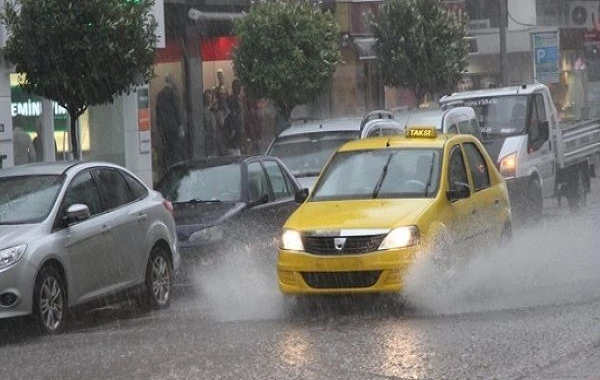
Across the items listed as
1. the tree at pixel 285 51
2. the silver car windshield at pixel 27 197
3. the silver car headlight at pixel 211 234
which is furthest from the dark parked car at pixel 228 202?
the tree at pixel 285 51

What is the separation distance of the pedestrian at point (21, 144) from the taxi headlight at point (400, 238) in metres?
11.4

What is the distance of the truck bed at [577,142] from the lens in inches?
941

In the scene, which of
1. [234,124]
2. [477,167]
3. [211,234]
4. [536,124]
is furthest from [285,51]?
[477,167]

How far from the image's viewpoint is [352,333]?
11266 millimetres

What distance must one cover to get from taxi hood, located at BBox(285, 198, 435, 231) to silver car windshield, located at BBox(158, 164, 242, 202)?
336cm

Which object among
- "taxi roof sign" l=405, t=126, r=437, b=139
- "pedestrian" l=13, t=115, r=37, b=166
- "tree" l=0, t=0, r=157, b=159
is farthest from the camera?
"pedestrian" l=13, t=115, r=37, b=166

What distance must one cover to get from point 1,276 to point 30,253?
356mm

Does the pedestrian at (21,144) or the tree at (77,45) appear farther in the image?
the pedestrian at (21,144)

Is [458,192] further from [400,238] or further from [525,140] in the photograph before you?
[525,140]

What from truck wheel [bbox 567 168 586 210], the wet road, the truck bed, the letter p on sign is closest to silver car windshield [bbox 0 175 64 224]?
the wet road

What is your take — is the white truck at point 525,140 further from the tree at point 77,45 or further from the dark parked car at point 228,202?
the tree at point 77,45

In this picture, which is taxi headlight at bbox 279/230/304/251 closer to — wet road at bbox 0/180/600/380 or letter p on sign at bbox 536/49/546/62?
wet road at bbox 0/180/600/380

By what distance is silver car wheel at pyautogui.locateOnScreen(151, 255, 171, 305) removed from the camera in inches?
555

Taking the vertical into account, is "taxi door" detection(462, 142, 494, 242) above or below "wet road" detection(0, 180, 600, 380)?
above
